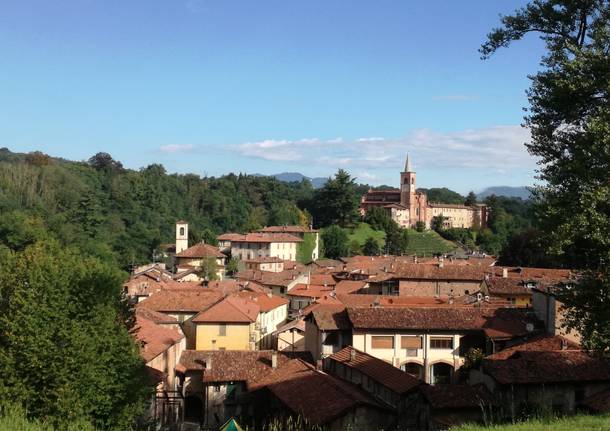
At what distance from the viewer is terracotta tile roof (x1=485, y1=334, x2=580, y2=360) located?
85.0ft

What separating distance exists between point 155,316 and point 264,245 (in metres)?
53.3

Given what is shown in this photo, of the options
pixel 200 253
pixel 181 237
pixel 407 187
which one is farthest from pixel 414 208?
pixel 200 253

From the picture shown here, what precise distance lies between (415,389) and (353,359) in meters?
4.72

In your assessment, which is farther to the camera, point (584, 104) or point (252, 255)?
point (252, 255)

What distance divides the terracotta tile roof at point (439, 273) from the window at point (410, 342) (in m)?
15.2

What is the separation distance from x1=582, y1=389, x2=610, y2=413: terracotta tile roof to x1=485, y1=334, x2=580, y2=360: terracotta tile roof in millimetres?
4490

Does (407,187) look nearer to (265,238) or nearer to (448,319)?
(265,238)

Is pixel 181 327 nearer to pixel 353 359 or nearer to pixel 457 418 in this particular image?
pixel 353 359

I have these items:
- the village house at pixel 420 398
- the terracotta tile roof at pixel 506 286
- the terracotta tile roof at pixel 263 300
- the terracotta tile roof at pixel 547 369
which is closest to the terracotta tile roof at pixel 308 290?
the terracotta tile roof at pixel 263 300

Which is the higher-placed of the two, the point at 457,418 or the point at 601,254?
the point at 601,254

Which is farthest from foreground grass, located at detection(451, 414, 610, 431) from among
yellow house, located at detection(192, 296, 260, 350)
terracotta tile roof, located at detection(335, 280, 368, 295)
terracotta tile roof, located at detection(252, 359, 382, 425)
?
terracotta tile roof, located at detection(335, 280, 368, 295)

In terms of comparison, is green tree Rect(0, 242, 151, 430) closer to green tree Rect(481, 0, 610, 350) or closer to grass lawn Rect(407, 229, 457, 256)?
green tree Rect(481, 0, 610, 350)

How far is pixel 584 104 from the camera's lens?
431 inches

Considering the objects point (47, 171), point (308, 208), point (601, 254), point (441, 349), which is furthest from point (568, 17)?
point (308, 208)
